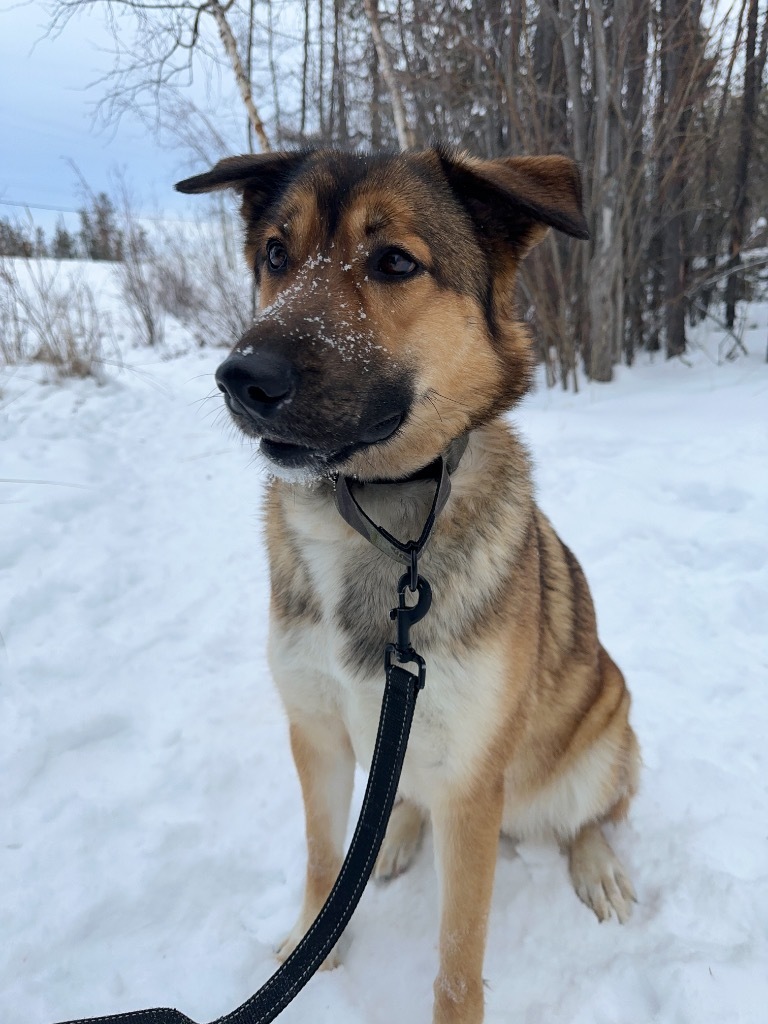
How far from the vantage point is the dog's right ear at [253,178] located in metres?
1.81

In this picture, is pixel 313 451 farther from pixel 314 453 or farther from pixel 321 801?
pixel 321 801

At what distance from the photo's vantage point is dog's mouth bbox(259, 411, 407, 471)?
1333 millimetres

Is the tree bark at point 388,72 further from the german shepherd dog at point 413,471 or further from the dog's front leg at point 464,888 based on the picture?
the dog's front leg at point 464,888

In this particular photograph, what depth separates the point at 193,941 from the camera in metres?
1.92

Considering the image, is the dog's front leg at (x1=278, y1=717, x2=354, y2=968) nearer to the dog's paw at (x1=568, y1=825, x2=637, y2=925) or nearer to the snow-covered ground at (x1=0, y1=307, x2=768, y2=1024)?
the snow-covered ground at (x1=0, y1=307, x2=768, y2=1024)

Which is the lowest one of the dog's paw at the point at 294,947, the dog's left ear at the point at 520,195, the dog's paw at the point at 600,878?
the dog's paw at the point at 294,947

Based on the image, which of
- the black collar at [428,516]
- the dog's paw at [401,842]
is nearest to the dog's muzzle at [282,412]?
the black collar at [428,516]

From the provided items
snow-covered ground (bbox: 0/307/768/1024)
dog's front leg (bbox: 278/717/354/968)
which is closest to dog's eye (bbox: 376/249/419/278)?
snow-covered ground (bbox: 0/307/768/1024)

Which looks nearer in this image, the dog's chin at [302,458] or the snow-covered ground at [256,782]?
the dog's chin at [302,458]

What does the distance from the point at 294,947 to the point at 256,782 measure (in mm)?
683

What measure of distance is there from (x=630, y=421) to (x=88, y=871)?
585 centimetres

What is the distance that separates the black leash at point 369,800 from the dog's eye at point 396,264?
1.55 ft

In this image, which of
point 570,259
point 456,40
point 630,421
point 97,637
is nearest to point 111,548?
point 97,637

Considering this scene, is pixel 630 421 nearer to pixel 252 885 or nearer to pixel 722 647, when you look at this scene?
pixel 722 647
